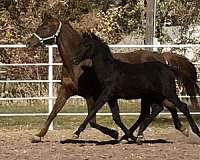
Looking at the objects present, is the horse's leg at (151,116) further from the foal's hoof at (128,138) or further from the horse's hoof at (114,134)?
the horse's hoof at (114,134)

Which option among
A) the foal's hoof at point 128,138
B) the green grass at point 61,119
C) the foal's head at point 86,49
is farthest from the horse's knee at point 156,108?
the green grass at point 61,119

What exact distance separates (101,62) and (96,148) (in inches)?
57.4

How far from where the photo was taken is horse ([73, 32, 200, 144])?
1028 centimetres

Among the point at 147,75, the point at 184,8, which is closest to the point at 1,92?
the point at 184,8

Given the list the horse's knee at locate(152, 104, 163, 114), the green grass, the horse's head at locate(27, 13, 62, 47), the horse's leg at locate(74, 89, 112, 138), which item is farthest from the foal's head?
the green grass

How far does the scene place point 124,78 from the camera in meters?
10.3

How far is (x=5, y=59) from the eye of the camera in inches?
881

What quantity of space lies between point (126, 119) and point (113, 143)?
18.4 ft

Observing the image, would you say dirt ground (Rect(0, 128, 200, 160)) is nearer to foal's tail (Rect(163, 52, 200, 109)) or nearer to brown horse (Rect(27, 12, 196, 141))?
brown horse (Rect(27, 12, 196, 141))

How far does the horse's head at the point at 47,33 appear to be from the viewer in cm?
1107

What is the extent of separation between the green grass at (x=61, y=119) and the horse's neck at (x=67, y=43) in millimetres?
3540

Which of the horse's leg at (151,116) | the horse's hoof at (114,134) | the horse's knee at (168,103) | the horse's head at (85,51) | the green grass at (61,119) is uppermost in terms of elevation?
the horse's head at (85,51)

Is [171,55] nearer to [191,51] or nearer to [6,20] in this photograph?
[191,51]

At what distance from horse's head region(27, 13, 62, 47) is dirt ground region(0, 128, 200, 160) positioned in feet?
5.78
